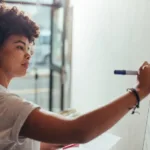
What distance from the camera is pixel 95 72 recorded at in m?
1.83

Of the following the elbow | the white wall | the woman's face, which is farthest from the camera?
the white wall

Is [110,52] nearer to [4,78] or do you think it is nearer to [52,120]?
[4,78]

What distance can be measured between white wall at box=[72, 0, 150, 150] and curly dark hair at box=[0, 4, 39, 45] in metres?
0.63

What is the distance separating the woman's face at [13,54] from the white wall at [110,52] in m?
0.67

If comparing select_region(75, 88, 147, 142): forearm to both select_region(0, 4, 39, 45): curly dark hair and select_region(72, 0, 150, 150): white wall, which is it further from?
select_region(72, 0, 150, 150): white wall

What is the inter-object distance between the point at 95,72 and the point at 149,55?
67cm

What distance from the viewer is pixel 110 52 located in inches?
62.6

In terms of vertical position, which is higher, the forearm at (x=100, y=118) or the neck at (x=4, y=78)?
the neck at (x=4, y=78)

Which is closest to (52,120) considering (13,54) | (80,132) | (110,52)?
(80,132)

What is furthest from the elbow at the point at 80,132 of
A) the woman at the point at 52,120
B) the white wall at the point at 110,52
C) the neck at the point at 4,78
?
the white wall at the point at 110,52

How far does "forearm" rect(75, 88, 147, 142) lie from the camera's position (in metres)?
0.63

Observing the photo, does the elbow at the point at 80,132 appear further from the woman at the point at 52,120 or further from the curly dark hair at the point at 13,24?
the curly dark hair at the point at 13,24

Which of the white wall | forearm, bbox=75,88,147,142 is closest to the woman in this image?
forearm, bbox=75,88,147,142

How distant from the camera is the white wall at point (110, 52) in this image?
129cm
